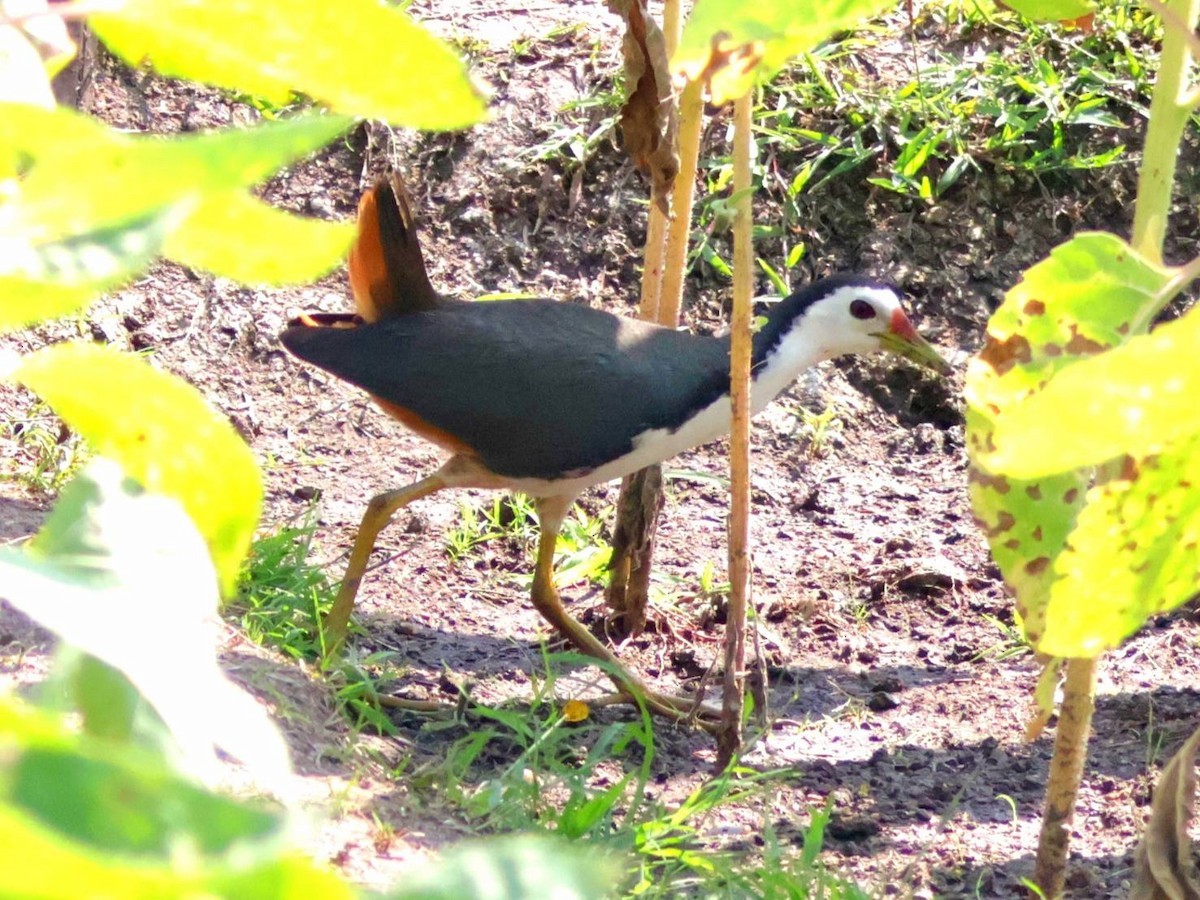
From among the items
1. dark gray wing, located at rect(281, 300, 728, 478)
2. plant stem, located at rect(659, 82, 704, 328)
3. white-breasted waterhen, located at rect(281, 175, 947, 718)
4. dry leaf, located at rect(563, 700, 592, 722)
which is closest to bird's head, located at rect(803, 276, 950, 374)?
white-breasted waterhen, located at rect(281, 175, 947, 718)

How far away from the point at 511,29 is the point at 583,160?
0.63m

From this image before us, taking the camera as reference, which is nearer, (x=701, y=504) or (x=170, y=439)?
(x=170, y=439)

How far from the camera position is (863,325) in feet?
12.4

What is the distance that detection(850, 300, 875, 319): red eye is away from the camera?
373 centimetres

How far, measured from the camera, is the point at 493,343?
10.7 feet

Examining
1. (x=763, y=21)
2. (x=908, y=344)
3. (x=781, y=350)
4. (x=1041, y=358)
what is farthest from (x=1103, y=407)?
(x=908, y=344)

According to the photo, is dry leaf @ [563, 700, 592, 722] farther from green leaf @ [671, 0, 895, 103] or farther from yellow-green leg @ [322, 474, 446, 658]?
green leaf @ [671, 0, 895, 103]

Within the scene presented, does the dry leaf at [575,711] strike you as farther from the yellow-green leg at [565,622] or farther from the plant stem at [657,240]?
the plant stem at [657,240]

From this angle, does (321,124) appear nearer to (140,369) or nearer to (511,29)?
(140,369)

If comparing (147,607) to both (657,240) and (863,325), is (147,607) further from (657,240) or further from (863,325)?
(863,325)

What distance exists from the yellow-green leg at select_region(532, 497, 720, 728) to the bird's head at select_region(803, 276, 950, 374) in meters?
0.82

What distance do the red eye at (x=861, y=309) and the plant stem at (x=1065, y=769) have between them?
1.98m

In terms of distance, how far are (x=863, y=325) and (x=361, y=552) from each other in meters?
1.46

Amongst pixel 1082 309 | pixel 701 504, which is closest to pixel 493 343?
pixel 701 504
